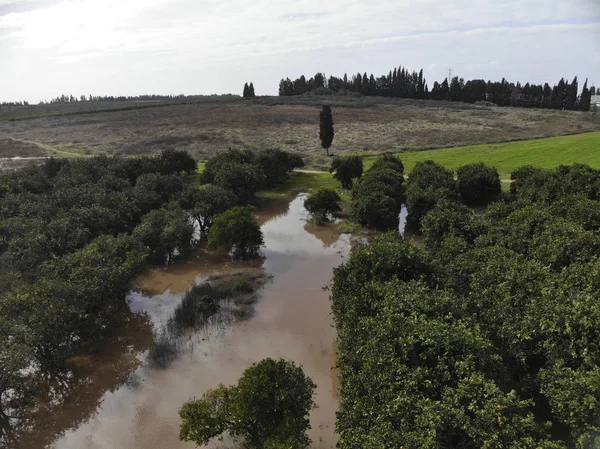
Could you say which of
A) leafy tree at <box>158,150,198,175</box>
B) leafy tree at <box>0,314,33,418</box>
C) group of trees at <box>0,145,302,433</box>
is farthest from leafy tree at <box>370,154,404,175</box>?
leafy tree at <box>0,314,33,418</box>

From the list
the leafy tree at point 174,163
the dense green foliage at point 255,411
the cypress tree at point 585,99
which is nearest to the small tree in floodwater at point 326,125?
the leafy tree at point 174,163

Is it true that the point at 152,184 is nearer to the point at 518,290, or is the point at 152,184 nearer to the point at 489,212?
the point at 489,212

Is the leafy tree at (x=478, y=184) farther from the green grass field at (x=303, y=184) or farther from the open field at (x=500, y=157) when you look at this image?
the green grass field at (x=303, y=184)

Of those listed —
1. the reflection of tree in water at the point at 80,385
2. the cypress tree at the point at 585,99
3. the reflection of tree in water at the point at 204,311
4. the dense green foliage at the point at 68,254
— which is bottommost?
the reflection of tree in water at the point at 80,385

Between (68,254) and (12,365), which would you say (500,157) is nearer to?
(68,254)

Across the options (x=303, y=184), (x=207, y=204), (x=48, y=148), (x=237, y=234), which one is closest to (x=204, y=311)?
(x=237, y=234)
